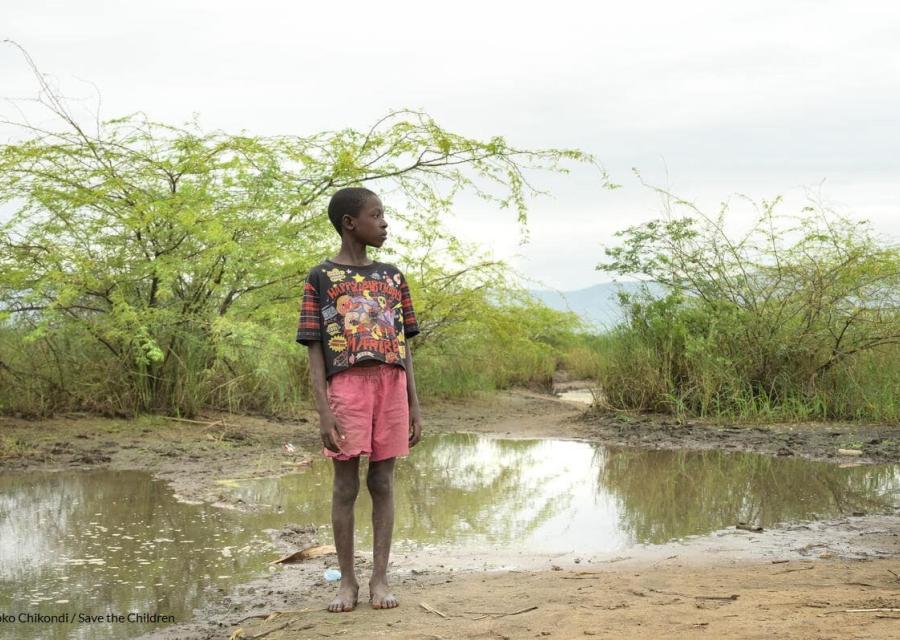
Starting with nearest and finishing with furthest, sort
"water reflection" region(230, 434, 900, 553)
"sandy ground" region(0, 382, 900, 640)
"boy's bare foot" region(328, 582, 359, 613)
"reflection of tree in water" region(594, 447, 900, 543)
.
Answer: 1. "sandy ground" region(0, 382, 900, 640)
2. "boy's bare foot" region(328, 582, 359, 613)
3. "water reflection" region(230, 434, 900, 553)
4. "reflection of tree in water" region(594, 447, 900, 543)

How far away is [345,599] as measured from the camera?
4.27 meters

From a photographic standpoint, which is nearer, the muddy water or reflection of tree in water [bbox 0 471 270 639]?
reflection of tree in water [bbox 0 471 270 639]

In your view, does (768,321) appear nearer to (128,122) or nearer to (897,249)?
(897,249)

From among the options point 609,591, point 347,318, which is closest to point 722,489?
point 609,591

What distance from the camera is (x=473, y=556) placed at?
211 inches

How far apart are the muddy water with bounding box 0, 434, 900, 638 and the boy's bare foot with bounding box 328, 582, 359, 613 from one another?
2.35 feet

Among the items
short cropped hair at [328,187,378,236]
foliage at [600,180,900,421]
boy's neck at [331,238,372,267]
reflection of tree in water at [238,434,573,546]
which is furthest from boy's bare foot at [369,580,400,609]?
foliage at [600,180,900,421]

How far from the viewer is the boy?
172 inches

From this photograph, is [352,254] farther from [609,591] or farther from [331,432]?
[609,591]

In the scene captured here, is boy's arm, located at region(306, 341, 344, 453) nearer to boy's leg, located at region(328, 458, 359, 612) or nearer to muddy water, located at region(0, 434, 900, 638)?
boy's leg, located at region(328, 458, 359, 612)

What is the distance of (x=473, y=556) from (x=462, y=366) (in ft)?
31.4

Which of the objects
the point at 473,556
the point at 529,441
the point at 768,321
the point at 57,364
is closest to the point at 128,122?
the point at 57,364

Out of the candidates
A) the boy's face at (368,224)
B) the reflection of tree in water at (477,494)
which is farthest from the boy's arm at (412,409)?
the reflection of tree in water at (477,494)

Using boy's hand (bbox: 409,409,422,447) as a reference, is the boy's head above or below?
above
